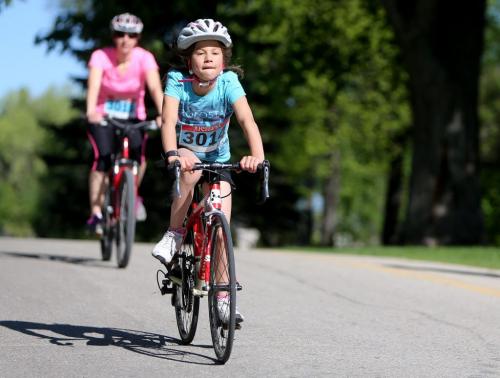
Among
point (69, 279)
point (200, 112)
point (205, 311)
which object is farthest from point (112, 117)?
point (200, 112)

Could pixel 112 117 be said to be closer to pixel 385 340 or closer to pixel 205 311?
pixel 205 311

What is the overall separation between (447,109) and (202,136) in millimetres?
15864

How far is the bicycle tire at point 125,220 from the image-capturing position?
10.6 metres

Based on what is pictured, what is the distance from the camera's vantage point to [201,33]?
6.34 m

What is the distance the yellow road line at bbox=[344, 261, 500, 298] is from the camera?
10664 mm

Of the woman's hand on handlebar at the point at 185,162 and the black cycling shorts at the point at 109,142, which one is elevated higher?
the black cycling shorts at the point at 109,142

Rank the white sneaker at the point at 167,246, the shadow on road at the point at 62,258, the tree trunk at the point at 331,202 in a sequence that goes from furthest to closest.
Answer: the tree trunk at the point at 331,202
the shadow on road at the point at 62,258
the white sneaker at the point at 167,246

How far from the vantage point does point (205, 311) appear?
8.28 metres

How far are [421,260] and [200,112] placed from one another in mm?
9346

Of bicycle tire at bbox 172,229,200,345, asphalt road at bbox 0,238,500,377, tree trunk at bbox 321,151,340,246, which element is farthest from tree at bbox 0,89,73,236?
bicycle tire at bbox 172,229,200,345

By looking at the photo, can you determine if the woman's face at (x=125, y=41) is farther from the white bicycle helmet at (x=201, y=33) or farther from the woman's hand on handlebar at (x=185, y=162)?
the woman's hand on handlebar at (x=185, y=162)

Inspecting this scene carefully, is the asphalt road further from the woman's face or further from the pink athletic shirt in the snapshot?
the woman's face

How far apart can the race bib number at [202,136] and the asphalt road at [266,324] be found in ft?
3.76

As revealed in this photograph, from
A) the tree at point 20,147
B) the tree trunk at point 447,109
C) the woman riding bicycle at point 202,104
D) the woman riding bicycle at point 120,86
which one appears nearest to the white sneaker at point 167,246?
the woman riding bicycle at point 202,104
